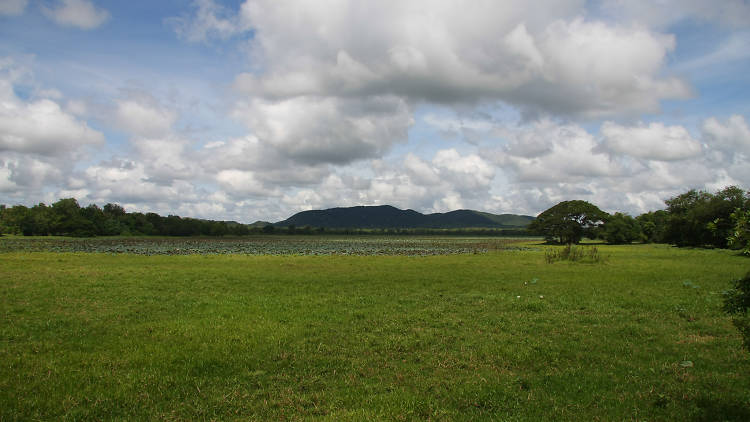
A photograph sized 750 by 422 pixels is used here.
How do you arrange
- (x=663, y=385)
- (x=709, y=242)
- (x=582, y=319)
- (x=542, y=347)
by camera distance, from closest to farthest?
(x=663, y=385)
(x=542, y=347)
(x=582, y=319)
(x=709, y=242)

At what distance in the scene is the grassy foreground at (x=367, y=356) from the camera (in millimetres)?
8234

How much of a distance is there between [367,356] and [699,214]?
76333 millimetres

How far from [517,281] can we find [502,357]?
16204mm

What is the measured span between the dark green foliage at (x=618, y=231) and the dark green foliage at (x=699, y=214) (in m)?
13.4

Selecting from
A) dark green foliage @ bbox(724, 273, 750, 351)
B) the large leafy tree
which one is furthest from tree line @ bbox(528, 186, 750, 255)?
dark green foliage @ bbox(724, 273, 750, 351)

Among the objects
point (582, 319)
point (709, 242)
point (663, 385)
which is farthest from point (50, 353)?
point (709, 242)

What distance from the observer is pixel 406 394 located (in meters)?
8.73

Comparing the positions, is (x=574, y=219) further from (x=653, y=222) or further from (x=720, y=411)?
(x=720, y=411)

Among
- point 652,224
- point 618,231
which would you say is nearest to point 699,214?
point 618,231

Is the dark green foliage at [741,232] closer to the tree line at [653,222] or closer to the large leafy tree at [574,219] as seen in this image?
the tree line at [653,222]

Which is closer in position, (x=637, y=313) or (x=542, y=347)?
(x=542, y=347)

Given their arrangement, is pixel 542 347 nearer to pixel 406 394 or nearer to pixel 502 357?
pixel 502 357

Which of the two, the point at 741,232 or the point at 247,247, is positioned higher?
the point at 741,232

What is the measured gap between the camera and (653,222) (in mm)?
110062
